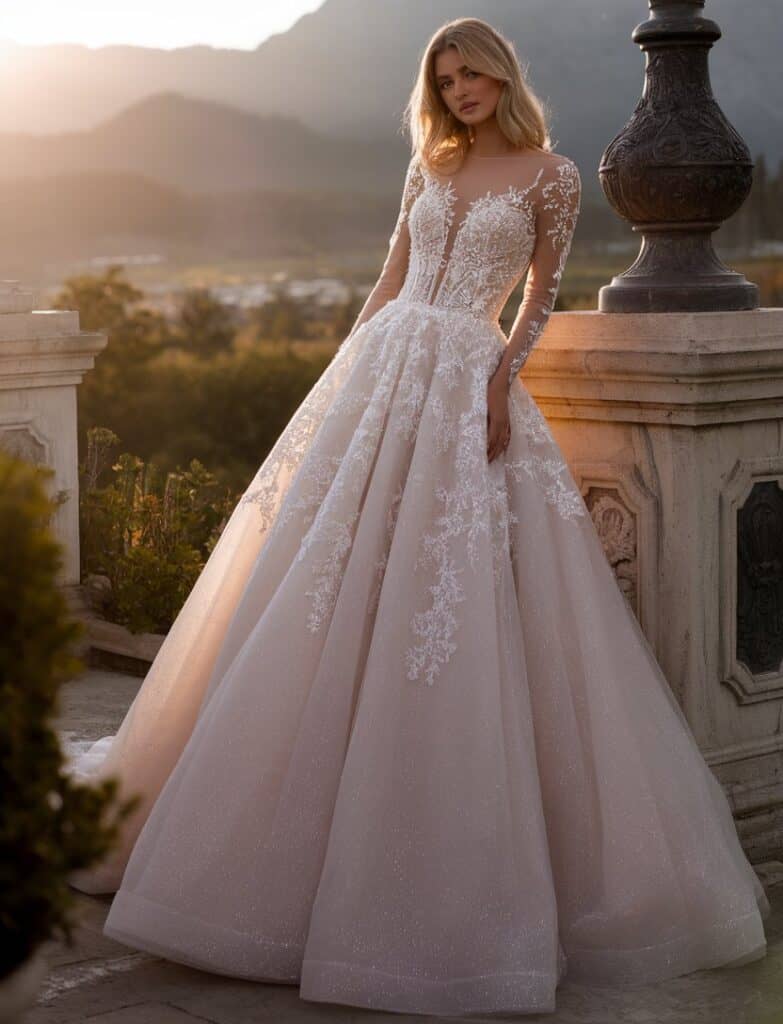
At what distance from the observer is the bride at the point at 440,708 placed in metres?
3.12

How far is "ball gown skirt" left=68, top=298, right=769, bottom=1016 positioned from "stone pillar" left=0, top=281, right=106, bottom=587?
2.46 metres

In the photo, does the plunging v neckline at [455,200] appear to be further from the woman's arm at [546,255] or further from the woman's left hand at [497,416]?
the woman's left hand at [497,416]

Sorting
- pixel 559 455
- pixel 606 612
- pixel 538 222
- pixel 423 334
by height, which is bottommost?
pixel 606 612

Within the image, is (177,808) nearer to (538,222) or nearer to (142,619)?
(538,222)

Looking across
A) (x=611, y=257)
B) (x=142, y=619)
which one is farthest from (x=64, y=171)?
(x=142, y=619)

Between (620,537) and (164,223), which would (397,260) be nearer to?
(620,537)

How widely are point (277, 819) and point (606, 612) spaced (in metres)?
0.88

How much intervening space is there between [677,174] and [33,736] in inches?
99.4

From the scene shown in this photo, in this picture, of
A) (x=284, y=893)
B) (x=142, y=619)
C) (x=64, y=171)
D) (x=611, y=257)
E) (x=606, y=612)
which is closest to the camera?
(x=284, y=893)

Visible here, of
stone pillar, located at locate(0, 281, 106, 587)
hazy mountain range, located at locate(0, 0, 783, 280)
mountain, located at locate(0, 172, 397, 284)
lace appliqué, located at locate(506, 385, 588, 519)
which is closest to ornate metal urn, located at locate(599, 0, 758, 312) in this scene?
lace appliqué, located at locate(506, 385, 588, 519)

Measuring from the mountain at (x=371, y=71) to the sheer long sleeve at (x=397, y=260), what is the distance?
149ft

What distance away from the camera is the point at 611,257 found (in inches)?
1722

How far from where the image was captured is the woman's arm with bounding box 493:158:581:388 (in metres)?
3.62

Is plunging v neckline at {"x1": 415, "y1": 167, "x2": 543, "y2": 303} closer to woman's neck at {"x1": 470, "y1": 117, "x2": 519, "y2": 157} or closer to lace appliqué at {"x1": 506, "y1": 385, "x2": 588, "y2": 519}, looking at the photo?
woman's neck at {"x1": 470, "y1": 117, "x2": 519, "y2": 157}
